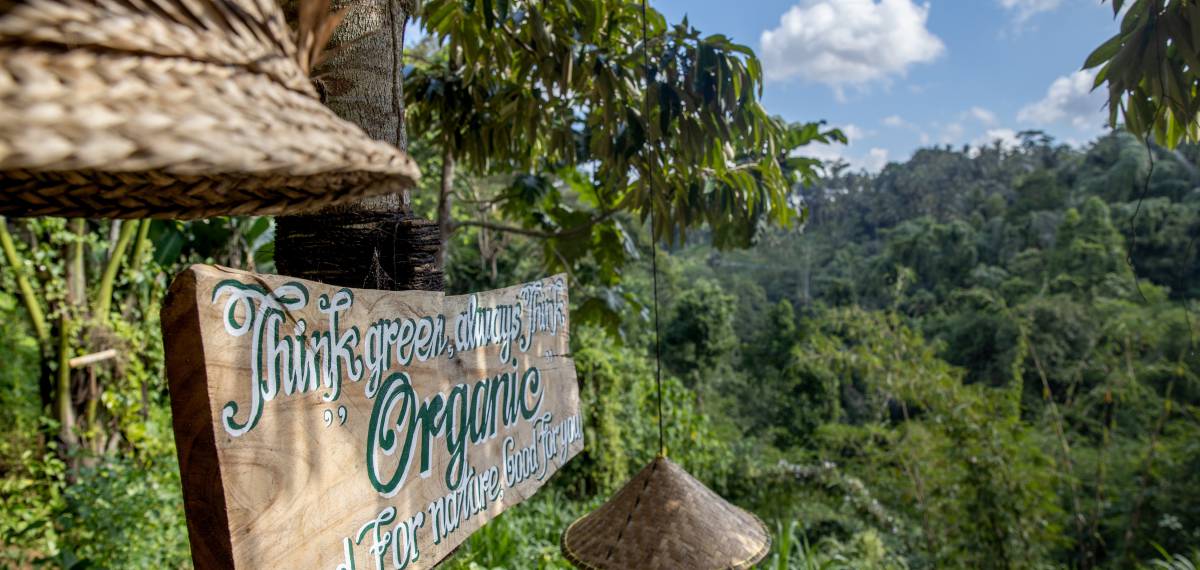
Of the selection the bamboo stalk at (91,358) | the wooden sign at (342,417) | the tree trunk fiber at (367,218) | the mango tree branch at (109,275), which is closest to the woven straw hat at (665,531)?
the wooden sign at (342,417)

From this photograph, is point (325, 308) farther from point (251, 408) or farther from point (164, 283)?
point (164, 283)

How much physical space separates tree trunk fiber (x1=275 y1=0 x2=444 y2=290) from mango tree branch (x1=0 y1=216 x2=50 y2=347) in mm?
2908

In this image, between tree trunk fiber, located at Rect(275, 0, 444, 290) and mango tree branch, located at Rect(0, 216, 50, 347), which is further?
mango tree branch, located at Rect(0, 216, 50, 347)

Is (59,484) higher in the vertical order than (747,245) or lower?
lower

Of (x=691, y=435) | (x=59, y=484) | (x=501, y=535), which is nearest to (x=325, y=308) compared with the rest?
(x=501, y=535)

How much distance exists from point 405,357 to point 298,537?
0.86 feet

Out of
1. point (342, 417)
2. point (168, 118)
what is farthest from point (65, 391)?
point (168, 118)

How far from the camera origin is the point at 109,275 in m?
3.47

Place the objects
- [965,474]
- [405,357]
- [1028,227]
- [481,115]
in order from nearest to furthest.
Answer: [405,357] → [481,115] → [965,474] → [1028,227]

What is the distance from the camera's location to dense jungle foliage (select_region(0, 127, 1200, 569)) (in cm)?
290

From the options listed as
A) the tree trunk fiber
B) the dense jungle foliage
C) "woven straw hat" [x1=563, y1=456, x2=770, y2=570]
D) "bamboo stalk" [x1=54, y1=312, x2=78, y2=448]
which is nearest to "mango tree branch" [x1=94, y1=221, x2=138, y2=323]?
the dense jungle foliage

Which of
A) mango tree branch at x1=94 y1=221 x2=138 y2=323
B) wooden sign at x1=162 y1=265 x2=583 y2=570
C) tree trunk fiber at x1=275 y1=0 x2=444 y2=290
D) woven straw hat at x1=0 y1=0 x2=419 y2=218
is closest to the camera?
woven straw hat at x1=0 y1=0 x2=419 y2=218

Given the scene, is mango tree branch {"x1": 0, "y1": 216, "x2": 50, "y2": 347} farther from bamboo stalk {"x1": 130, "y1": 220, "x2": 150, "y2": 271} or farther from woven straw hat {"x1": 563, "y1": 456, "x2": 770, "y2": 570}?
woven straw hat {"x1": 563, "y1": 456, "x2": 770, "y2": 570}

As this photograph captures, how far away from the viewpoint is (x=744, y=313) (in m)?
16.9
